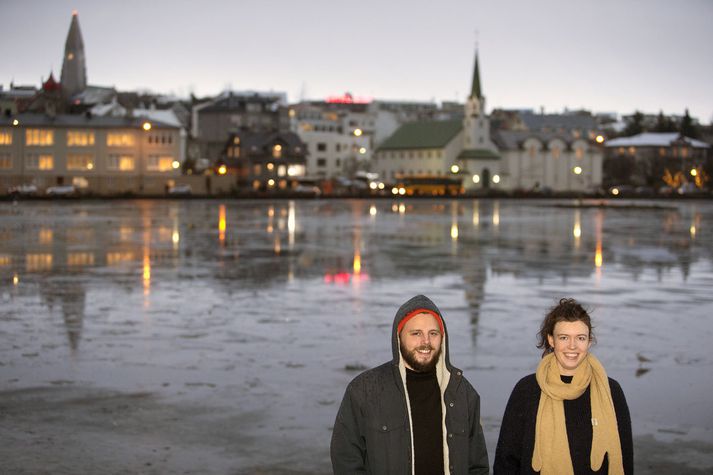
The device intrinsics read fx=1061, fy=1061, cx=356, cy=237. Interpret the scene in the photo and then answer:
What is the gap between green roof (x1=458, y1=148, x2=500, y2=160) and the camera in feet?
465

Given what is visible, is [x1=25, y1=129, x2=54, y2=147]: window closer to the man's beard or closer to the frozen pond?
the frozen pond

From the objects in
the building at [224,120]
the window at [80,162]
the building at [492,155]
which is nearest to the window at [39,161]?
the window at [80,162]

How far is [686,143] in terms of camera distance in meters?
178

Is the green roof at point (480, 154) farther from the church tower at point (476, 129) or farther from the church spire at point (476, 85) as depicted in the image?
the church spire at point (476, 85)

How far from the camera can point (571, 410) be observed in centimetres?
513

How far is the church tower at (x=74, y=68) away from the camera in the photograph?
171625 millimetres

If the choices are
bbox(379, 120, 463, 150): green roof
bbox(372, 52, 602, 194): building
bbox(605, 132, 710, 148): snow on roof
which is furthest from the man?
bbox(605, 132, 710, 148): snow on roof

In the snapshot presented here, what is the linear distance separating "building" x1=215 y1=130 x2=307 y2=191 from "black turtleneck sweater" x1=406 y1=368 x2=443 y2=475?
118624 mm

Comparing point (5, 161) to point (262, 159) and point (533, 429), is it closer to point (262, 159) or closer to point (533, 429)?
point (262, 159)

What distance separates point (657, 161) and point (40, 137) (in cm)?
9800

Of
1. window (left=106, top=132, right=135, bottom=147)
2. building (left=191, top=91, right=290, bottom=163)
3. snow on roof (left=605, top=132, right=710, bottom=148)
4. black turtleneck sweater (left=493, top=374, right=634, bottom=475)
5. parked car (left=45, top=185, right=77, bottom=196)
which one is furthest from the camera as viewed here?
snow on roof (left=605, top=132, right=710, bottom=148)

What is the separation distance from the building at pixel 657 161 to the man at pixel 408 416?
146272 mm

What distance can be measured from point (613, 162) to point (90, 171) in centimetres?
9449

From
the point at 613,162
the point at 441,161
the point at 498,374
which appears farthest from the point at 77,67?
the point at 498,374
